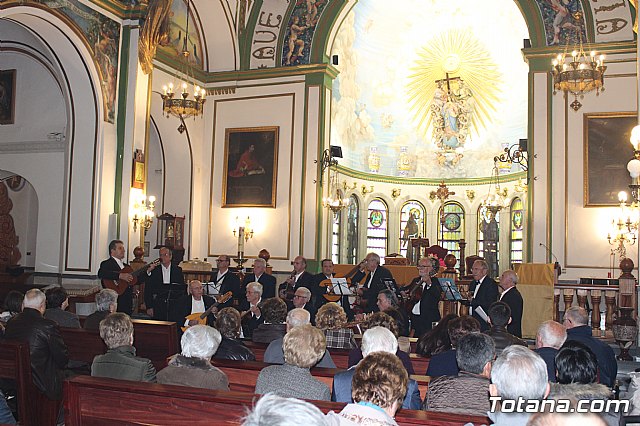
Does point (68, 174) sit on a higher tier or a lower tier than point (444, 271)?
higher

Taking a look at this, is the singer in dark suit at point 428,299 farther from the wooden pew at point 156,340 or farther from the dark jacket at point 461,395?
the dark jacket at point 461,395

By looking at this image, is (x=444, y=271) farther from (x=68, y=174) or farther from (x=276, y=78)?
(x=68, y=174)

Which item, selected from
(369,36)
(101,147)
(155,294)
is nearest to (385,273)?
(155,294)

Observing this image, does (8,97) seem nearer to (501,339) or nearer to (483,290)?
(483,290)

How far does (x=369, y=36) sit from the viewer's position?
73.3ft

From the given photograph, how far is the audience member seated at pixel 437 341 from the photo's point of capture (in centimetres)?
576

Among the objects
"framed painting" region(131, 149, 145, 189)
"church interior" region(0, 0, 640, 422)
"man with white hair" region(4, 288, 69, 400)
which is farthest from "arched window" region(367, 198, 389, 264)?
"man with white hair" region(4, 288, 69, 400)

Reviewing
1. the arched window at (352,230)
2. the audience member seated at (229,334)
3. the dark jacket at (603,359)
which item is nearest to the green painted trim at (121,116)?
the audience member seated at (229,334)

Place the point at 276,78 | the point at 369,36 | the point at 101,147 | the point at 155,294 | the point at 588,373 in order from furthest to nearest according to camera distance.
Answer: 1. the point at 369,36
2. the point at 276,78
3. the point at 101,147
4. the point at 155,294
5. the point at 588,373

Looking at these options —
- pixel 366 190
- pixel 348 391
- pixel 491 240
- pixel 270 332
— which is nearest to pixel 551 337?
pixel 348 391

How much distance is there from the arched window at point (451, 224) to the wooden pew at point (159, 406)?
20950 mm

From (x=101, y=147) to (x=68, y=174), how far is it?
867mm

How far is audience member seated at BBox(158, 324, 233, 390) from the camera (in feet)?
14.8

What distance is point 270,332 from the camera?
682 cm
